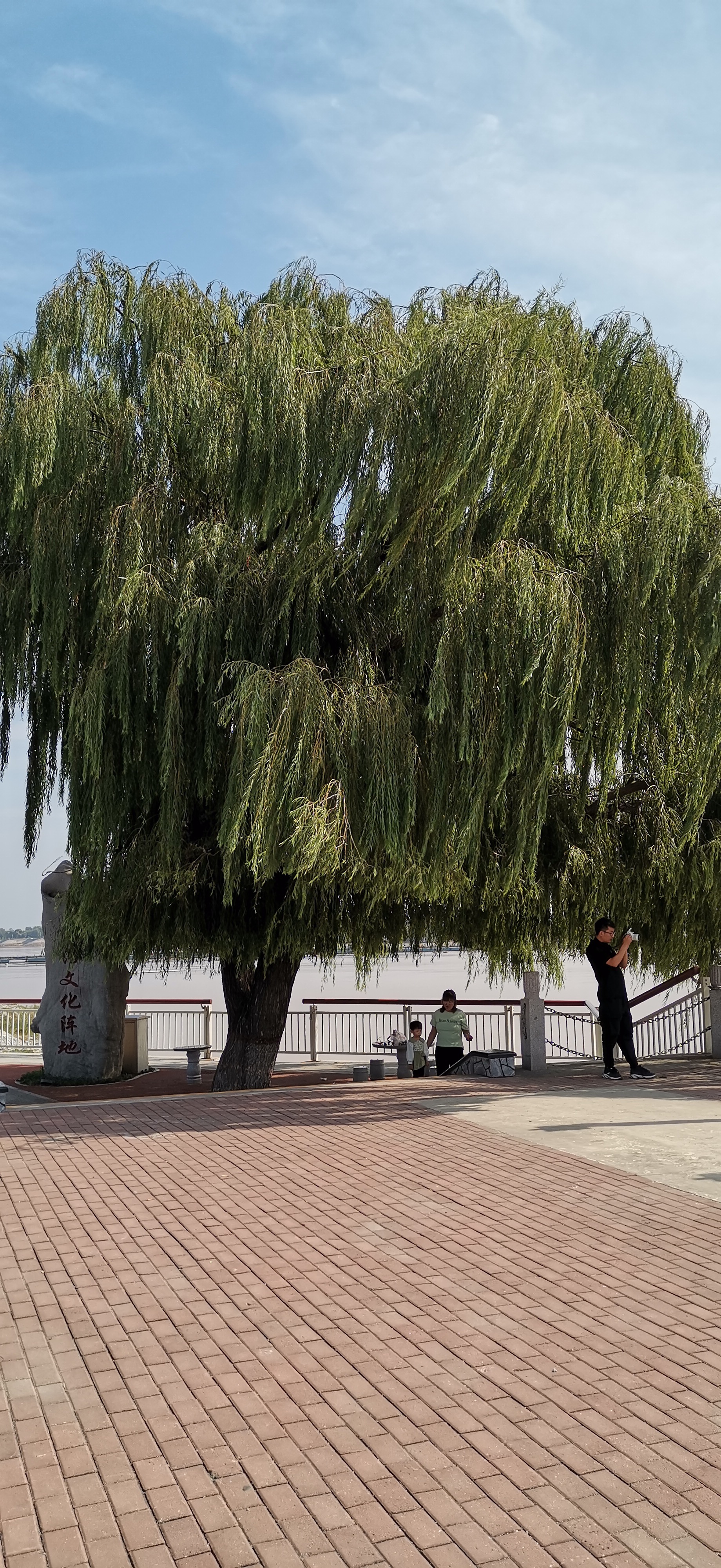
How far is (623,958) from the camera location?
533 inches

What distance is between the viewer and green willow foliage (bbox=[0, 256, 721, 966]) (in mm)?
11656

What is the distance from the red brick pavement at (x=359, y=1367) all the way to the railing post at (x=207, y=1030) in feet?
41.1

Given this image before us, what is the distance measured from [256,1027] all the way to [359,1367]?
10.6m

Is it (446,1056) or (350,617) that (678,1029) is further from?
(350,617)

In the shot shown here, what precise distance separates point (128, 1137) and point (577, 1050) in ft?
32.2

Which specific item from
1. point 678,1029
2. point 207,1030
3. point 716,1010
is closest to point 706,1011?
point 716,1010

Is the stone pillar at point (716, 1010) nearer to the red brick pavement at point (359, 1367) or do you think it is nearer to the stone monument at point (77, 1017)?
the red brick pavement at point (359, 1367)

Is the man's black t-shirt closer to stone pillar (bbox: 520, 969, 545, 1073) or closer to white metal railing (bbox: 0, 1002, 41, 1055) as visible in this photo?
stone pillar (bbox: 520, 969, 545, 1073)

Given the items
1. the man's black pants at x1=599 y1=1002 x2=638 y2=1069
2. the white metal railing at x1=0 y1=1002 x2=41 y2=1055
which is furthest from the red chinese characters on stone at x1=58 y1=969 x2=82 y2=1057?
the man's black pants at x1=599 y1=1002 x2=638 y2=1069

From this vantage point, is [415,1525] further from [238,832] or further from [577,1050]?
[577,1050]

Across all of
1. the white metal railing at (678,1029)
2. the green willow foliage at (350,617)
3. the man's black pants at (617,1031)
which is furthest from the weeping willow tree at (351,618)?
the white metal railing at (678,1029)

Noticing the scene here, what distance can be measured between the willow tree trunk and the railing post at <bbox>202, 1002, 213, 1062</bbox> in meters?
5.72

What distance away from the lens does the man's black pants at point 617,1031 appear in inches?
541

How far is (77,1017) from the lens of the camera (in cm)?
1883
